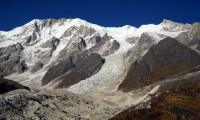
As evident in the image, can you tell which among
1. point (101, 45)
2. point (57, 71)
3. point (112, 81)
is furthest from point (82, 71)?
point (101, 45)

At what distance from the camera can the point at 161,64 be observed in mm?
130375

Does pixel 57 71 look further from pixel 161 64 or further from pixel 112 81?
pixel 161 64

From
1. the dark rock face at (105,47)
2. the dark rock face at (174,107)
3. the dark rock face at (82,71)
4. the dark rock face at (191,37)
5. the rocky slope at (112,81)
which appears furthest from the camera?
the dark rock face at (105,47)

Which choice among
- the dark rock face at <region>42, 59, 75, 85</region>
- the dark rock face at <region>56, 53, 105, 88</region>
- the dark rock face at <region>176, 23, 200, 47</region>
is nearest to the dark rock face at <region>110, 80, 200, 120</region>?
the dark rock face at <region>56, 53, 105, 88</region>

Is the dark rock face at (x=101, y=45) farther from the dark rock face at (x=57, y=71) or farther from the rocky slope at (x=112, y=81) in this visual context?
the dark rock face at (x=57, y=71)

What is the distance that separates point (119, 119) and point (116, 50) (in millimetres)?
117153

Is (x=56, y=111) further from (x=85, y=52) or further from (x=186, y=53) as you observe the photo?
(x=85, y=52)

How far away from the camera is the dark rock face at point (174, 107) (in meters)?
60.6

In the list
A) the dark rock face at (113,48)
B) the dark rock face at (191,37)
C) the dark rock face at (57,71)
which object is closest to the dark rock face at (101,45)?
the dark rock face at (113,48)

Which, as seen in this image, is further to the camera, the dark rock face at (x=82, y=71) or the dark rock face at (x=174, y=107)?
the dark rock face at (x=82, y=71)

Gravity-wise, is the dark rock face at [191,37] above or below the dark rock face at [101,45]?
below

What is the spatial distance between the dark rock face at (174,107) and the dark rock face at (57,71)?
92.5m

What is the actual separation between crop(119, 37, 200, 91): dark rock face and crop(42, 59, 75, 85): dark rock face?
1560 inches

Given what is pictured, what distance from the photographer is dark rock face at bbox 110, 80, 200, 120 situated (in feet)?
199
